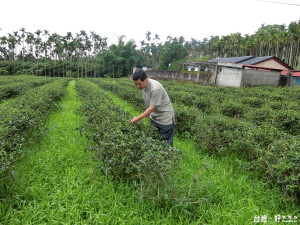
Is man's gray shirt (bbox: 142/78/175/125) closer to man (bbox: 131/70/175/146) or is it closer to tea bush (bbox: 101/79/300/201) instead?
man (bbox: 131/70/175/146)

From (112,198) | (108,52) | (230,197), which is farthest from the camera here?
(108,52)

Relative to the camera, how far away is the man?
324 centimetres

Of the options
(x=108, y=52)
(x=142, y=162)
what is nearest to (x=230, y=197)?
(x=142, y=162)

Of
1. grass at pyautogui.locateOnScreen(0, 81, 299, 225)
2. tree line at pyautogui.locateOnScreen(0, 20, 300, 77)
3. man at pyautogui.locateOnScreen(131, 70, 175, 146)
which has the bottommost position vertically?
grass at pyautogui.locateOnScreen(0, 81, 299, 225)

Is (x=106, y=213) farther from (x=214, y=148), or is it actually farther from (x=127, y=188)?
(x=214, y=148)

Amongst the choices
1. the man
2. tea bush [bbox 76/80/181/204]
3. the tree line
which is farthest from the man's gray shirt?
the tree line

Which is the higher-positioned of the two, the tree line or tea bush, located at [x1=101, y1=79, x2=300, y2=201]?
the tree line

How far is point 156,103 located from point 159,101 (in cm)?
7

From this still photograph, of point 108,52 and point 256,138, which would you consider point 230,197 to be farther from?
point 108,52

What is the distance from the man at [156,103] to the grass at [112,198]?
2.67ft

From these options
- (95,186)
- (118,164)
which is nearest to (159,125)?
(118,164)

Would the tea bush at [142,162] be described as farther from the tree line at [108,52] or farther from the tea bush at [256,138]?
the tree line at [108,52]

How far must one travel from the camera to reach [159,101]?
3.31 m

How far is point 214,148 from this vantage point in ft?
13.4
